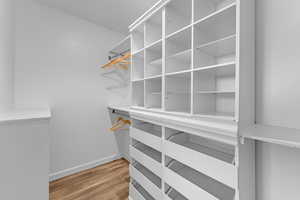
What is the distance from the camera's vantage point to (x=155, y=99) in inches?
62.1

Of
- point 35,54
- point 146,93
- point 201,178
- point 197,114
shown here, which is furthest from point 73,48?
point 201,178

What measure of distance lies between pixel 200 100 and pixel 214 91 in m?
0.12

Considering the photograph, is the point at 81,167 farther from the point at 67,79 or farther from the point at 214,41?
the point at 214,41

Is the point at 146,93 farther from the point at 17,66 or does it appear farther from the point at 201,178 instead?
the point at 17,66

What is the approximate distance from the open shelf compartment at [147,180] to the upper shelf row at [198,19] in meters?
1.41

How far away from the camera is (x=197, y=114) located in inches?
36.8

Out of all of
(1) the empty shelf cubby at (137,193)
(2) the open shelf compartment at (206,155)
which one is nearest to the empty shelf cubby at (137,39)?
(2) the open shelf compartment at (206,155)

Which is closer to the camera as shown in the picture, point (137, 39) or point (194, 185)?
point (194, 185)

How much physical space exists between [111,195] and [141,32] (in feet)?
7.13

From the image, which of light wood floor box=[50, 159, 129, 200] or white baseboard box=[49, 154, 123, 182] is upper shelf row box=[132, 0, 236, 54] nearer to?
light wood floor box=[50, 159, 129, 200]

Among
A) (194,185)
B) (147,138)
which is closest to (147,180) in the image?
(147,138)

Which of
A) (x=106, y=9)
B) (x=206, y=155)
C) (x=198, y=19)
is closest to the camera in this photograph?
(x=206, y=155)

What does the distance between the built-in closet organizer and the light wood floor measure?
0.38 meters

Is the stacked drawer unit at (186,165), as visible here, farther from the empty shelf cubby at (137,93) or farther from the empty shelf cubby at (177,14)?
the empty shelf cubby at (177,14)
